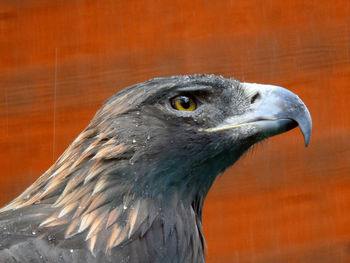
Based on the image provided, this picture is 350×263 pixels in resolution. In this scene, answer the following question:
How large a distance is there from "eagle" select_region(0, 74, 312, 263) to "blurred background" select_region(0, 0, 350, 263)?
2.64 feet

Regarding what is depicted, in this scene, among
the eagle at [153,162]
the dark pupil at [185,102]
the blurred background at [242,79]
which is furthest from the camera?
the blurred background at [242,79]

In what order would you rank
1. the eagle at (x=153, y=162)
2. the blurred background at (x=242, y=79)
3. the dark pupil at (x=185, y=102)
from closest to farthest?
the eagle at (x=153, y=162), the dark pupil at (x=185, y=102), the blurred background at (x=242, y=79)

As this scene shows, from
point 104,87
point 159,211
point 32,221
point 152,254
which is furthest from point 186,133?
point 104,87

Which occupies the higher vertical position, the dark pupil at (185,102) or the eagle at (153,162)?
the dark pupil at (185,102)

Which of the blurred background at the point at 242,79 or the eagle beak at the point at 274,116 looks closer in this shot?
the eagle beak at the point at 274,116

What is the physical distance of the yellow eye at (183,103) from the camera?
2324 mm

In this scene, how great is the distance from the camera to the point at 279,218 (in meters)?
3.19

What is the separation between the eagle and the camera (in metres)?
2.21

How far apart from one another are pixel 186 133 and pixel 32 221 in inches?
22.8

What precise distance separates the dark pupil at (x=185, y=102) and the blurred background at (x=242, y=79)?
87cm

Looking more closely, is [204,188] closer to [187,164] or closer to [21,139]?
[187,164]

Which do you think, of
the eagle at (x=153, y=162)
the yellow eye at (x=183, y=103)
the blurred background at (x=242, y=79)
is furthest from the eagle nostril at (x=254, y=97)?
the blurred background at (x=242, y=79)

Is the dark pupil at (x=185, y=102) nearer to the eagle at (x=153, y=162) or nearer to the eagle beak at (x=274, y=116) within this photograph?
the eagle at (x=153, y=162)

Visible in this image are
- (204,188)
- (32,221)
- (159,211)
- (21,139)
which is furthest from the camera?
(21,139)
